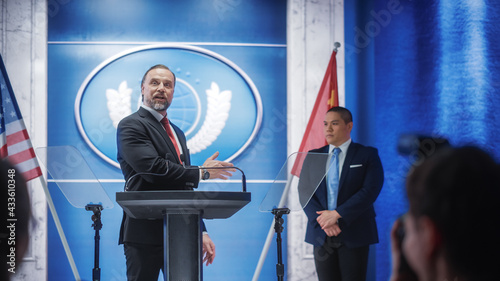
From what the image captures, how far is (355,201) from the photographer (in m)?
3.12

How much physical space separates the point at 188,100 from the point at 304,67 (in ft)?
3.22

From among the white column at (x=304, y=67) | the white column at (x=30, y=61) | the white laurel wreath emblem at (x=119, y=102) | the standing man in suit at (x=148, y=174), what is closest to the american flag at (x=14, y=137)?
the white column at (x=30, y=61)

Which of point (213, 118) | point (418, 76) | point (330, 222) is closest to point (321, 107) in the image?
point (418, 76)

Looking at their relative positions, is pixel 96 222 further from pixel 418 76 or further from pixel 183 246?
pixel 418 76

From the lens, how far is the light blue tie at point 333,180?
3242 millimetres

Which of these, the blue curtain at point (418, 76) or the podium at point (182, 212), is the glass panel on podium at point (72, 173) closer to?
the podium at point (182, 212)

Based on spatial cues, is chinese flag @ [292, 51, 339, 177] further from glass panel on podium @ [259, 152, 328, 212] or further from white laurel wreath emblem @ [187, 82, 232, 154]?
glass panel on podium @ [259, 152, 328, 212]

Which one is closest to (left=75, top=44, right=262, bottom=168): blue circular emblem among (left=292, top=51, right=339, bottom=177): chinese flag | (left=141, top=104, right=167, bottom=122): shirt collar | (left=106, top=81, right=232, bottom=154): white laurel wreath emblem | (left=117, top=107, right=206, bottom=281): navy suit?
(left=106, top=81, right=232, bottom=154): white laurel wreath emblem

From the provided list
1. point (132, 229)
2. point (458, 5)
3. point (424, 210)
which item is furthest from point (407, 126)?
point (424, 210)

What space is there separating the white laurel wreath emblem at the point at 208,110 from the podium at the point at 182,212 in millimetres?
2501

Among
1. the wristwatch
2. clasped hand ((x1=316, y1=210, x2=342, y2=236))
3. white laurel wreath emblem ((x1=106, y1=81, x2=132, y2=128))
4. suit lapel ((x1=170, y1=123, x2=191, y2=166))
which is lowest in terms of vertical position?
clasped hand ((x1=316, y1=210, x2=342, y2=236))

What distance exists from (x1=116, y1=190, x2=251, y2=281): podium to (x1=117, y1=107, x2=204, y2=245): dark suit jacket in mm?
202

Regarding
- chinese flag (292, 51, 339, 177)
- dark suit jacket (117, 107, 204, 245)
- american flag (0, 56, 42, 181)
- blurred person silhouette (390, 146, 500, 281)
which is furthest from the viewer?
chinese flag (292, 51, 339, 177)

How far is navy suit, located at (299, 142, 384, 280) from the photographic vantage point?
3107mm
